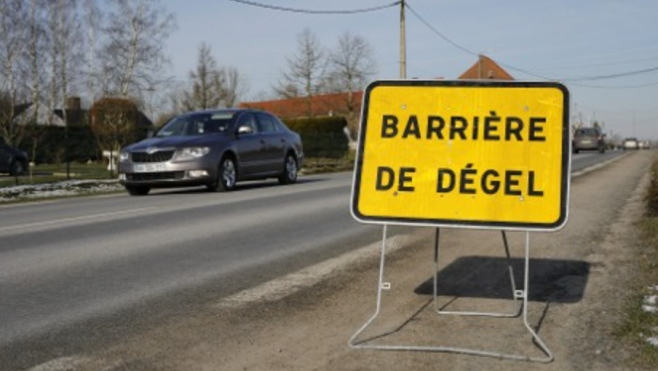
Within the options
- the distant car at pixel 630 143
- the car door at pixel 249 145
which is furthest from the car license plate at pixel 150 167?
the distant car at pixel 630 143

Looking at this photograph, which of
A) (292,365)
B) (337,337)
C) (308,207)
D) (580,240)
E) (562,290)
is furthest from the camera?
(308,207)

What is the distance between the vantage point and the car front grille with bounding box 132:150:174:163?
49.0ft

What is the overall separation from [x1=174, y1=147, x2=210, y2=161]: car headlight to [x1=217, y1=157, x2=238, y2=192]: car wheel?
553 millimetres

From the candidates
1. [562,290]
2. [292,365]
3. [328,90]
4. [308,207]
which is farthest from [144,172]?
[328,90]

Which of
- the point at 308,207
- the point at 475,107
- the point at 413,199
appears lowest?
the point at 308,207

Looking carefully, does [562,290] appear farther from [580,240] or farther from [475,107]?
[580,240]

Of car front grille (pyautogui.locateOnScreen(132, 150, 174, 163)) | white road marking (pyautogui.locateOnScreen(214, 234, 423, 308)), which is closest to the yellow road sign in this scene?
white road marking (pyautogui.locateOnScreen(214, 234, 423, 308))

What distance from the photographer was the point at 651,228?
838 cm

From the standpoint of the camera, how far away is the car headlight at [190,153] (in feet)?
48.9

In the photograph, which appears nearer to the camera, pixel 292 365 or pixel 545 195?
pixel 292 365

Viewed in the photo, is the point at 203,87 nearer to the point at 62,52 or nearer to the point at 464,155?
the point at 62,52

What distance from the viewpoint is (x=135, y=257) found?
750 cm

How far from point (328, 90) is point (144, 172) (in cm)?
6427

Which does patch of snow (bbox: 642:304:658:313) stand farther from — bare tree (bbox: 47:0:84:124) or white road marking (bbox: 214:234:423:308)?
bare tree (bbox: 47:0:84:124)
